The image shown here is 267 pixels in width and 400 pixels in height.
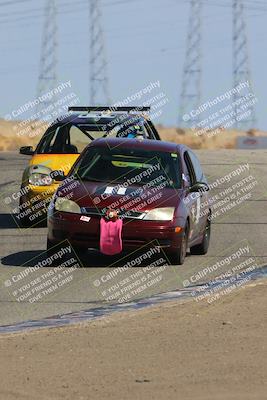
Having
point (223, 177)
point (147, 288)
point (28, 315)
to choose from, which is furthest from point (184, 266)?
point (223, 177)

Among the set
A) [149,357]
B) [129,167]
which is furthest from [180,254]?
[149,357]

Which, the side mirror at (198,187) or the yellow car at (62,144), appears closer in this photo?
the side mirror at (198,187)

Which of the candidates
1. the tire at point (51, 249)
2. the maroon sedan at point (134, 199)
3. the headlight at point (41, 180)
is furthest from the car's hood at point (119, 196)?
the headlight at point (41, 180)

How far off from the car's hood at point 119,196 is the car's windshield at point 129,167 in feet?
0.77

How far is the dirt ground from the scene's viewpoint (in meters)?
7.28

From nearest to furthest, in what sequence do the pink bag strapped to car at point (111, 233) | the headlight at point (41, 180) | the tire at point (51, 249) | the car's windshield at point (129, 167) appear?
1. the pink bag strapped to car at point (111, 233)
2. the tire at point (51, 249)
3. the car's windshield at point (129, 167)
4. the headlight at point (41, 180)

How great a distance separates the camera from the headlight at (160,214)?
532 inches

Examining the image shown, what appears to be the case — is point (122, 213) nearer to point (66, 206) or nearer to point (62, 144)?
point (66, 206)

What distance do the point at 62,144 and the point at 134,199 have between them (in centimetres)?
533

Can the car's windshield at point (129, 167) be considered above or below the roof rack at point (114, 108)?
above

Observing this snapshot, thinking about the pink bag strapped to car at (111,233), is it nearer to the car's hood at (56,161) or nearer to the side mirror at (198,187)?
the side mirror at (198,187)

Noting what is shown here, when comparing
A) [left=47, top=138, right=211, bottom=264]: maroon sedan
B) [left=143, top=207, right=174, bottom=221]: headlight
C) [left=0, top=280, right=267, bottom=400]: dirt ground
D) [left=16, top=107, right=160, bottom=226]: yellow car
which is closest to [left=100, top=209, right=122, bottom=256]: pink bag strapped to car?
[left=47, top=138, right=211, bottom=264]: maroon sedan

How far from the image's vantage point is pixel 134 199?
44.7 ft

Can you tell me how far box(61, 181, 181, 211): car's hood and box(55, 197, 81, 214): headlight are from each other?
6cm
